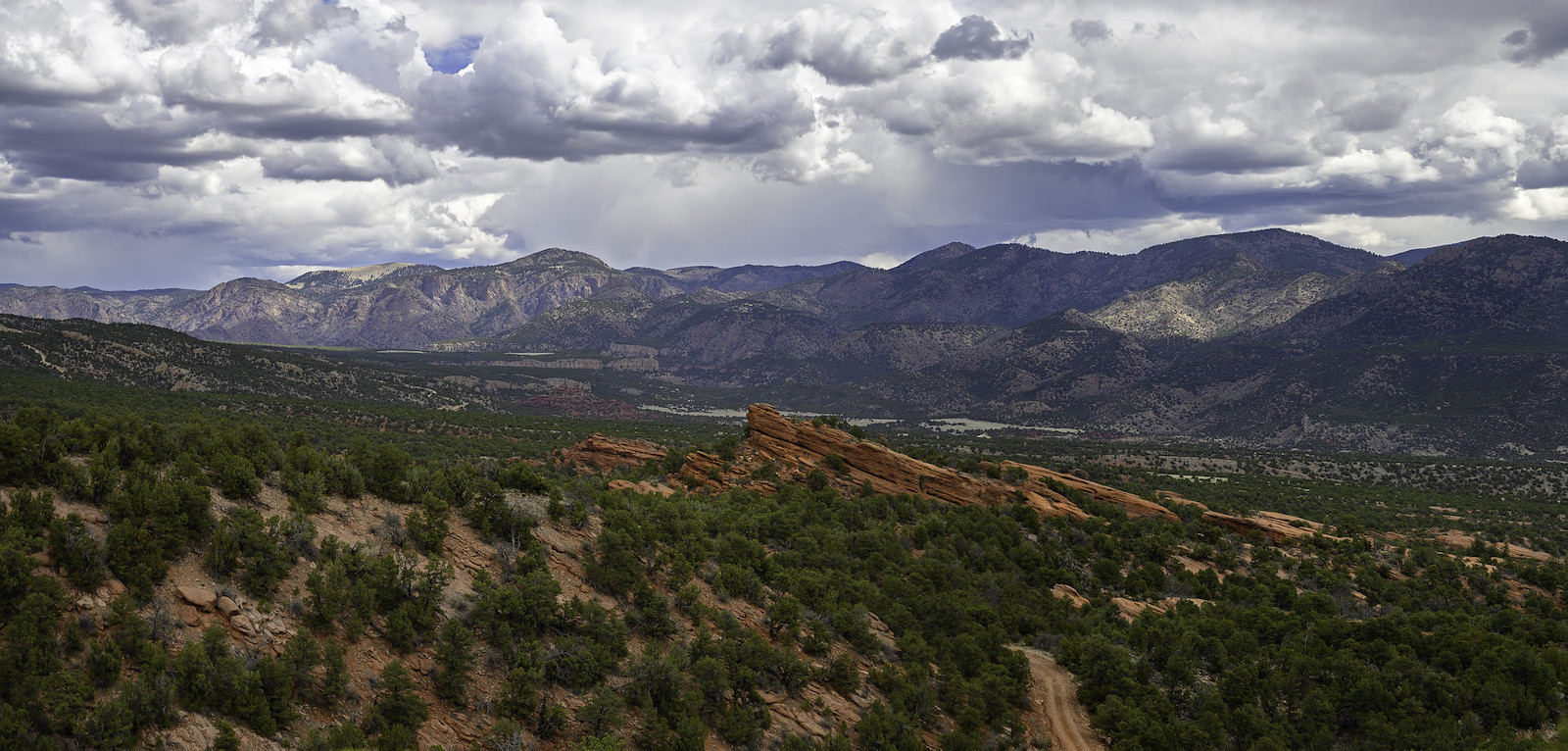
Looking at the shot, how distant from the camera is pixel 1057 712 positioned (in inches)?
1633

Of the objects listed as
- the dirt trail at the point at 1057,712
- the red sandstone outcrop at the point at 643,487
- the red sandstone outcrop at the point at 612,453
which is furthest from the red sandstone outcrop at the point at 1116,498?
the red sandstone outcrop at the point at 612,453

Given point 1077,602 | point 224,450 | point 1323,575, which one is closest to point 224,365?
point 224,450

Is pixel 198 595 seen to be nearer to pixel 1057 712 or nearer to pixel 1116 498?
pixel 1057 712

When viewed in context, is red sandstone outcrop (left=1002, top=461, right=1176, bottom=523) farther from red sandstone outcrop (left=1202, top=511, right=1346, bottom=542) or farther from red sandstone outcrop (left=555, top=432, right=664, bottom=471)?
red sandstone outcrop (left=555, top=432, right=664, bottom=471)

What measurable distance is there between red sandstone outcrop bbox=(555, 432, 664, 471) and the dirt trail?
167 feet

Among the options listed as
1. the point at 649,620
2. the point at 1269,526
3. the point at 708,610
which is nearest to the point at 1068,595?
the point at 1269,526

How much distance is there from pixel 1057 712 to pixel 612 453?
60.7 m

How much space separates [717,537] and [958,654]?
15.0m

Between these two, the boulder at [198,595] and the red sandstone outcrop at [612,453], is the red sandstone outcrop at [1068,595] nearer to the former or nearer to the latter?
the red sandstone outcrop at [612,453]

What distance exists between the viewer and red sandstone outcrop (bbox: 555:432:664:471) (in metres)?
89.4

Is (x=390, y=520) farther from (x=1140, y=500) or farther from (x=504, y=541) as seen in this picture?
(x=1140, y=500)

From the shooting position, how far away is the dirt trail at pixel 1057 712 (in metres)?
38.9

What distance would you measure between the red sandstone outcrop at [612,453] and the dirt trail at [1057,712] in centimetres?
5095

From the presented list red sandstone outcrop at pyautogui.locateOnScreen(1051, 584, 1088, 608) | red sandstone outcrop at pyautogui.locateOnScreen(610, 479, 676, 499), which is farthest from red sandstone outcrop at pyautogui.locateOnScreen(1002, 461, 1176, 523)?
red sandstone outcrop at pyautogui.locateOnScreen(610, 479, 676, 499)
